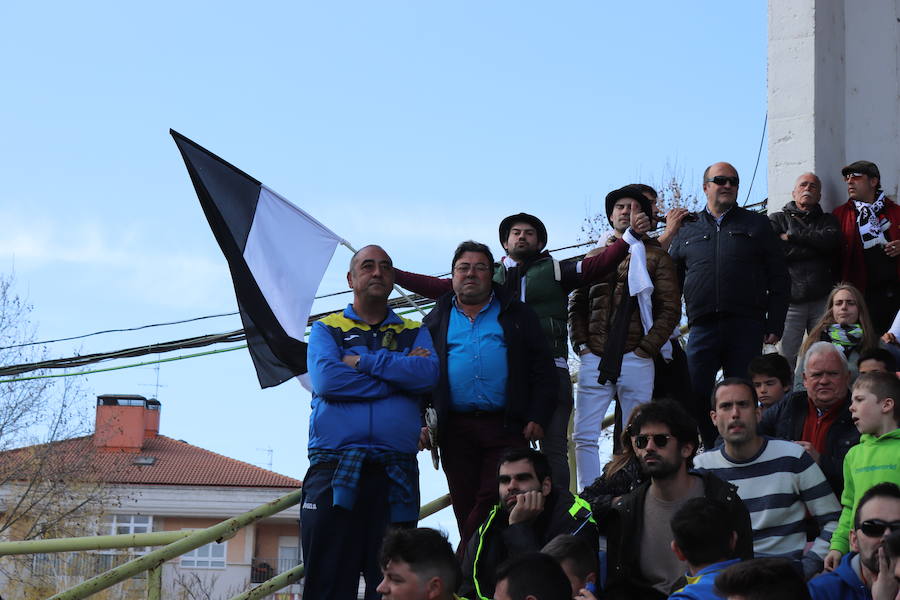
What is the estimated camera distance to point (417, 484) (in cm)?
727

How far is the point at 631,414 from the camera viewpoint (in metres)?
7.15

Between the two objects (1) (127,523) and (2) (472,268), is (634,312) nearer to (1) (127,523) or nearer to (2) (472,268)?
(2) (472,268)

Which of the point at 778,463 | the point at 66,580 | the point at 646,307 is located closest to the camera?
the point at 778,463

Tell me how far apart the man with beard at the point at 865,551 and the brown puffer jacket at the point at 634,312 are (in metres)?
3.08

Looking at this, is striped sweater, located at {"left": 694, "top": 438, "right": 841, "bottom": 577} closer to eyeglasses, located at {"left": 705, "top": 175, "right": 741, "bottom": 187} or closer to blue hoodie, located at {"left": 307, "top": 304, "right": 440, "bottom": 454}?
blue hoodie, located at {"left": 307, "top": 304, "right": 440, "bottom": 454}

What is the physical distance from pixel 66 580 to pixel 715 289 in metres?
29.5

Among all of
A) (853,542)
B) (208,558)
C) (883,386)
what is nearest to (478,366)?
(883,386)

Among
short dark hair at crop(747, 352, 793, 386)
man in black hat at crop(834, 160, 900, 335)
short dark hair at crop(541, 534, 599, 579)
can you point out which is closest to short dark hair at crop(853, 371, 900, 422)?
short dark hair at crop(747, 352, 793, 386)

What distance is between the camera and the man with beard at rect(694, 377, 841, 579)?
666 cm

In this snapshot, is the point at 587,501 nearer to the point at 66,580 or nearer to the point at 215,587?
the point at 66,580

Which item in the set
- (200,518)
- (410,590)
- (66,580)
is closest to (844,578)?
(410,590)

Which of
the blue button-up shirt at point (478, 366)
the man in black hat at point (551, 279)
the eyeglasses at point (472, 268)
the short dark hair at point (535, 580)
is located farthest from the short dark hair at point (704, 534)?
the eyeglasses at point (472, 268)

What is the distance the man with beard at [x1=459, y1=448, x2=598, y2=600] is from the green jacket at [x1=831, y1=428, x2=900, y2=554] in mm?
1168

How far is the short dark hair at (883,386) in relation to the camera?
669cm
